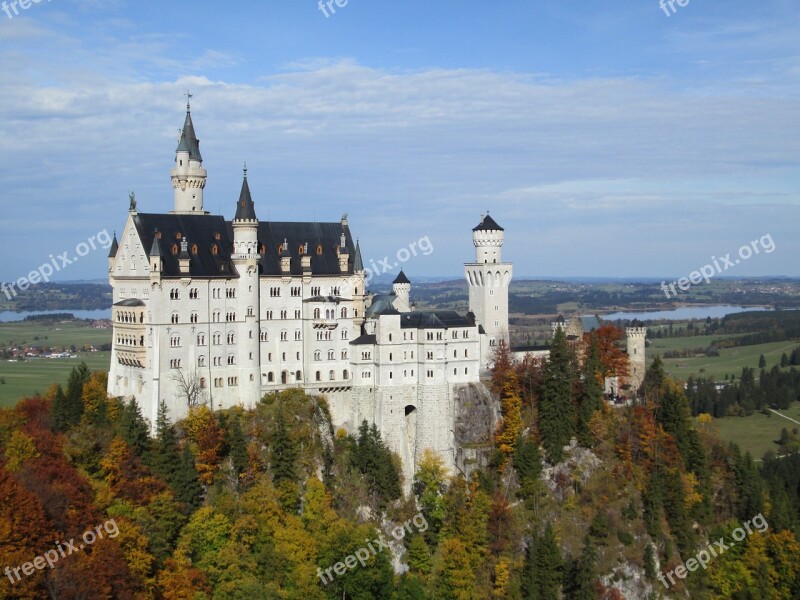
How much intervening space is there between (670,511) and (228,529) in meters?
34.7

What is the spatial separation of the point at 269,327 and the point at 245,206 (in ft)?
32.7

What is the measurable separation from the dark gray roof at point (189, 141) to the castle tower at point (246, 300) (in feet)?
28.0

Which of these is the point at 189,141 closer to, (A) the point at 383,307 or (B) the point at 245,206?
(B) the point at 245,206

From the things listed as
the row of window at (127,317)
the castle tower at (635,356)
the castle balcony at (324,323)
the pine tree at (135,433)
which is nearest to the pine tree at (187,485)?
the pine tree at (135,433)

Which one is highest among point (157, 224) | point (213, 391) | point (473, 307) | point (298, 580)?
point (157, 224)

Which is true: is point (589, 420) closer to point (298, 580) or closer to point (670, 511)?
point (670, 511)

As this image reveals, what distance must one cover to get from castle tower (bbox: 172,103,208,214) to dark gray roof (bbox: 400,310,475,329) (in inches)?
788

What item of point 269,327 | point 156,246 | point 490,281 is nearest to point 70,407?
point 156,246

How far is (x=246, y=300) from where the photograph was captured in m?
76.8

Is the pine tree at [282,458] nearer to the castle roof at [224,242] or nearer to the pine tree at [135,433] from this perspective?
the pine tree at [135,433]

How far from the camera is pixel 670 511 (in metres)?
76.4

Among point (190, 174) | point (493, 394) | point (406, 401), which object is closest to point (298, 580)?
point (406, 401)

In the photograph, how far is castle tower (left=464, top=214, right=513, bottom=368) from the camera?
290ft

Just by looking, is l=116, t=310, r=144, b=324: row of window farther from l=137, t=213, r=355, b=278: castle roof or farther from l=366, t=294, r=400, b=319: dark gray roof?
l=366, t=294, r=400, b=319: dark gray roof
